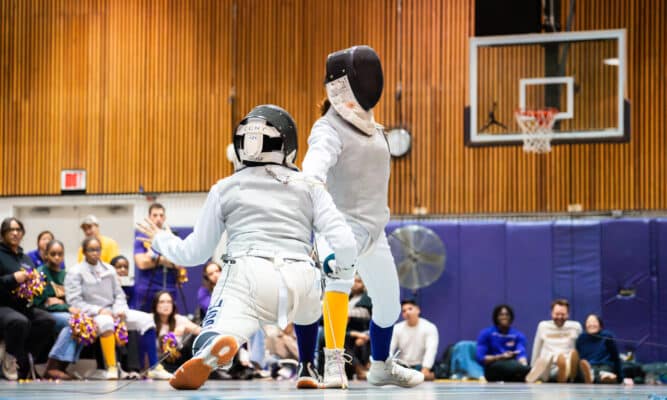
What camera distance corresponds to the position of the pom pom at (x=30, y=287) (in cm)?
870

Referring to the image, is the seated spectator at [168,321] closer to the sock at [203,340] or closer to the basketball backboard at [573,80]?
the basketball backboard at [573,80]

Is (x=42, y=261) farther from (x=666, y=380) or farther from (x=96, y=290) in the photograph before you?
(x=666, y=380)

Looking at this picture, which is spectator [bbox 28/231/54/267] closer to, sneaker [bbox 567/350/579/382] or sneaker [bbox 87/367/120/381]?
sneaker [bbox 87/367/120/381]

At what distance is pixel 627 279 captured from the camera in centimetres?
1266

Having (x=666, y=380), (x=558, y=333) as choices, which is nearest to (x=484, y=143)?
(x=558, y=333)

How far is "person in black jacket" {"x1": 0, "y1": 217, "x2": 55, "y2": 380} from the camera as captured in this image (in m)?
8.66

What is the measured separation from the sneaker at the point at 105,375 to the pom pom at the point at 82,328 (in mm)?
324

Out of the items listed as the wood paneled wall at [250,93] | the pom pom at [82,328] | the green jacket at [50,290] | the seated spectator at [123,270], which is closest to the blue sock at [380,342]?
the pom pom at [82,328]

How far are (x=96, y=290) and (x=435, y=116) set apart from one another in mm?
6547

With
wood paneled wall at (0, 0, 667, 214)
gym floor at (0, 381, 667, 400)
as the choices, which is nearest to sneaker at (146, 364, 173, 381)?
gym floor at (0, 381, 667, 400)

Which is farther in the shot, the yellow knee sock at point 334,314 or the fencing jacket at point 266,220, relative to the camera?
the yellow knee sock at point 334,314

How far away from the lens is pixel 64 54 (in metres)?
15.5

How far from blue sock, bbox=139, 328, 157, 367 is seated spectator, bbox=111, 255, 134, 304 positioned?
3.43 feet

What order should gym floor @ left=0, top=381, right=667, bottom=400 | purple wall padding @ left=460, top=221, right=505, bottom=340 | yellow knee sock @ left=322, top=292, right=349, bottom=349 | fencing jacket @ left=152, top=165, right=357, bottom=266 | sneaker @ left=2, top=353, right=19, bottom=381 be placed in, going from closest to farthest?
gym floor @ left=0, top=381, right=667, bottom=400 < fencing jacket @ left=152, top=165, right=357, bottom=266 < yellow knee sock @ left=322, top=292, right=349, bottom=349 < sneaker @ left=2, top=353, right=19, bottom=381 < purple wall padding @ left=460, top=221, right=505, bottom=340
